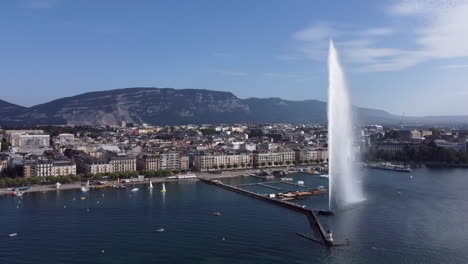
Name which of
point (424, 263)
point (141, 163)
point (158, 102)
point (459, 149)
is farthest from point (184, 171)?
point (158, 102)

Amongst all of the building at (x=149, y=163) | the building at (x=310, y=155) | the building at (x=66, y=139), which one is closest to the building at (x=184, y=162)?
the building at (x=149, y=163)

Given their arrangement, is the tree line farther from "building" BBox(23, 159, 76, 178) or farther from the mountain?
the mountain

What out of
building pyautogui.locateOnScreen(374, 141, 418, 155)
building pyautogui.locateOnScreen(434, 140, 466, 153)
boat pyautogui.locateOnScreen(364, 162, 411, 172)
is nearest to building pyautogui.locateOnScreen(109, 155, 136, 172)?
boat pyautogui.locateOnScreen(364, 162, 411, 172)

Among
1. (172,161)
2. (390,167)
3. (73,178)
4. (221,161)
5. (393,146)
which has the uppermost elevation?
(393,146)

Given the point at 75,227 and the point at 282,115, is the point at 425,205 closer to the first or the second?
the point at 75,227

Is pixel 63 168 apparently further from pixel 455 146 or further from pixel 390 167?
pixel 455 146

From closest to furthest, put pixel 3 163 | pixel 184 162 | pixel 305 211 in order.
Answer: pixel 305 211 → pixel 3 163 → pixel 184 162

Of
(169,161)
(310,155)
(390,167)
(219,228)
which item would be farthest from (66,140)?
(219,228)

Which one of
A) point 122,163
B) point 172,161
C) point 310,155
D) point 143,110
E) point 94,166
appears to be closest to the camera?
point 94,166
